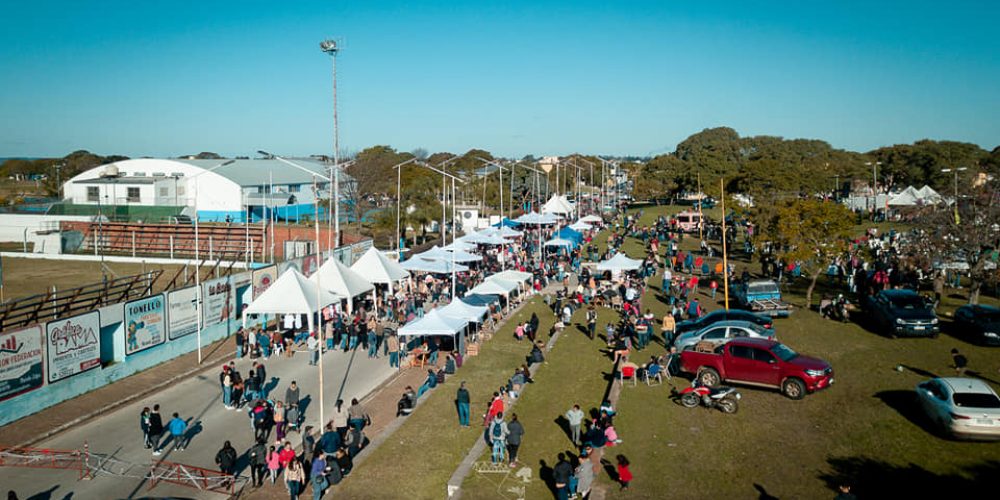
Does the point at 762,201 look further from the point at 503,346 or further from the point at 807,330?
the point at 503,346

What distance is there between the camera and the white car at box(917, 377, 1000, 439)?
547 inches

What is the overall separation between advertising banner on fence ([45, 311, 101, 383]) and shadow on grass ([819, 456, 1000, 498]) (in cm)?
1909

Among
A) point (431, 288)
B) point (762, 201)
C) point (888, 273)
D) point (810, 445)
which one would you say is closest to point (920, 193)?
point (762, 201)

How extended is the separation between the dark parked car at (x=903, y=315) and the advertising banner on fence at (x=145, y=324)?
24.9m

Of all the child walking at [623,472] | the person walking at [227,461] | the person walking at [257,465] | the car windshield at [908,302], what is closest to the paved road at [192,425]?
the person walking at [227,461]

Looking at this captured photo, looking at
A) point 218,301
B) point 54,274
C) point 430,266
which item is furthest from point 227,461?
point 54,274

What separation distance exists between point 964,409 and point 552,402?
30.5 feet

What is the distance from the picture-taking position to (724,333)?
21141 mm

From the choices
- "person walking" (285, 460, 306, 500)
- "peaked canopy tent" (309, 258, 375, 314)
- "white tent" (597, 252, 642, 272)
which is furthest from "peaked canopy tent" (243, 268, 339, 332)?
"white tent" (597, 252, 642, 272)

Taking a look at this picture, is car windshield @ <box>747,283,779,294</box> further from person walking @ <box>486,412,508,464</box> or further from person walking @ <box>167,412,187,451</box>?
person walking @ <box>167,412,187,451</box>

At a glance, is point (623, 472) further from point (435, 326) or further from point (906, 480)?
point (435, 326)

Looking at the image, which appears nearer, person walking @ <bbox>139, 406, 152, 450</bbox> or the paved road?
the paved road

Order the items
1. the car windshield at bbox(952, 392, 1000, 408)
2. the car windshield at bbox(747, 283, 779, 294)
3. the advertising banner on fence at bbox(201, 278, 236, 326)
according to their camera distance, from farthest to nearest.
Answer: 1. the car windshield at bbox(747, 283, 779, 294)
2. the advertising banner on fence at bbox(201, 278, 236, 326)
3. the car windshield at bbox(952, 392, 1000, 408)

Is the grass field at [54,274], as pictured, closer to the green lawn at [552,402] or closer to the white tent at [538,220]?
the green lawn at [552,402]
